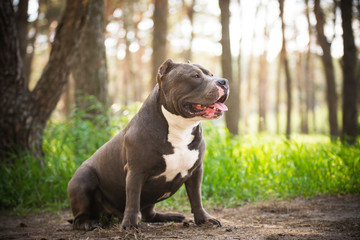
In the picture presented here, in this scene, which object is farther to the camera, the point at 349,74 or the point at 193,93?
the point at 349,74

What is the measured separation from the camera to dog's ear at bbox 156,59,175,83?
3.31m

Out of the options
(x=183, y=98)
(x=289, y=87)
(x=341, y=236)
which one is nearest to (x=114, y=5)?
(x=289, y=87)

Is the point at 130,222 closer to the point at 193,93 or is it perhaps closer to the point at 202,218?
the point at 202,218

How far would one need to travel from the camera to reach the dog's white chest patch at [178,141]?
128 inches

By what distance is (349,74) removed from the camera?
28.0 ft

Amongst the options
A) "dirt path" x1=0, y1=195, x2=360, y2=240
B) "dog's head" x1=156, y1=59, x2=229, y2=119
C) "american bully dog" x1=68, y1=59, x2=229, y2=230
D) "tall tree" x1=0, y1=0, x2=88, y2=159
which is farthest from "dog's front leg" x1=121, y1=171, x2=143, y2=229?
"tall tree" x1=0, y1=0, x2=88, y2=159

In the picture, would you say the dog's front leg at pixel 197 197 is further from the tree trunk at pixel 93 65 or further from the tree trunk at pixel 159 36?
the tree trunk at pixel 159 36

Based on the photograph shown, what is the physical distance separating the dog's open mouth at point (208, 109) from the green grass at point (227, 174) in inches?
88.8

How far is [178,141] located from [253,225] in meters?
1.29

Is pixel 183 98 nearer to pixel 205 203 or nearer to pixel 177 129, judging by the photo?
pixel 177 129

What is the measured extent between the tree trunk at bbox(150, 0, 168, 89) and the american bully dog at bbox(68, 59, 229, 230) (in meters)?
5.89

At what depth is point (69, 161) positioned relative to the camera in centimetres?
596

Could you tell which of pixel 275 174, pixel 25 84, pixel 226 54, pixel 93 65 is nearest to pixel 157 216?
pixel 275 174

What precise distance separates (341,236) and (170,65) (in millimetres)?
2232
